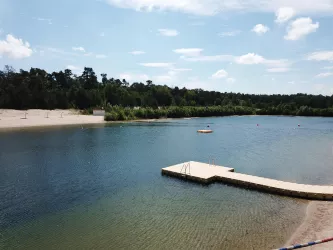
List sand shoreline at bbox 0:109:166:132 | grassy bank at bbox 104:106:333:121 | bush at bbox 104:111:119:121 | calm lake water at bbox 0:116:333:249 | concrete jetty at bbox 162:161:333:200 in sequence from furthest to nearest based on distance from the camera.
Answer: grassy bank at bbox 104:106:333:121
bush at bbox 104:111:119:121
sand shoreline at bbox 0:109:166:132
concrete jetty at bbox 162:161:333:200
calm lake water at bbox 0:116:333:249

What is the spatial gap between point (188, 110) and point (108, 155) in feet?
269

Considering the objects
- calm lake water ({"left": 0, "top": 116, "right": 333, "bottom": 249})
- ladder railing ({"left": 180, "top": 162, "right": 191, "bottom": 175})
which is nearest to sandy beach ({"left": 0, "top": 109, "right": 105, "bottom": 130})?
calm lake water ({"left": 0, "top": 116, "right": 333, "bottom": 249})

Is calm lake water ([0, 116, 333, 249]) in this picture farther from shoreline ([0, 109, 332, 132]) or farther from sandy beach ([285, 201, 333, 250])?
shoreline ([0, 109, 332, 132])

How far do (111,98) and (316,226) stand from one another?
106 metres

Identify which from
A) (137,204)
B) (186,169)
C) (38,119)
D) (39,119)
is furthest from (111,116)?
(137,204)

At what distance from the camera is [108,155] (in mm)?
33750

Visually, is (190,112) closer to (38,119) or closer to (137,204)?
(38,119)

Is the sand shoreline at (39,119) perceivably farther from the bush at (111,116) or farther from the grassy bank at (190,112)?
the grassy bank at (190,112)

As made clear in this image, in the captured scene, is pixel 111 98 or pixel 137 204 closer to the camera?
pixel 137 204

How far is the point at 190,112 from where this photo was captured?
377 feet

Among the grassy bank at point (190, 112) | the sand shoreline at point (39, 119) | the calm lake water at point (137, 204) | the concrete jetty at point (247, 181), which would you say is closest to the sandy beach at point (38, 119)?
the sand shoreline at point (39, 119)

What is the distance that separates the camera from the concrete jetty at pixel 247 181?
1870 centimetres

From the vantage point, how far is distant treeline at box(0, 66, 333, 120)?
283 feet

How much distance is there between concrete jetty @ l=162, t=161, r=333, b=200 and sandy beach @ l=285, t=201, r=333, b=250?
3.33ft
